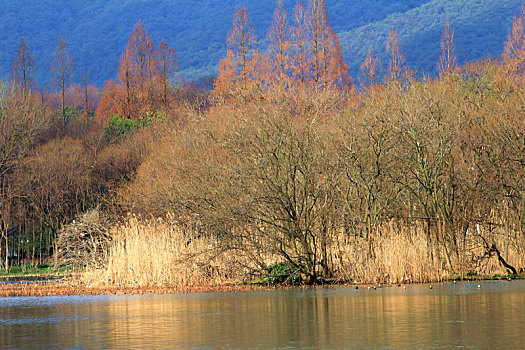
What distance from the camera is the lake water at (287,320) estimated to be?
12.6m

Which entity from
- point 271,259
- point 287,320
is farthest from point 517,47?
point 287,320

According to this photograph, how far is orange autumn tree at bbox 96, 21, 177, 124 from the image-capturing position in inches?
2749

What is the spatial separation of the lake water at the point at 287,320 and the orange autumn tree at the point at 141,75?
48040 millimetres

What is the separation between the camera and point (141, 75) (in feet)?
232

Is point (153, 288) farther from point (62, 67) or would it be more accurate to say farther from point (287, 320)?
point (62, 67)

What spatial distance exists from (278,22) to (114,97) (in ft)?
77.4

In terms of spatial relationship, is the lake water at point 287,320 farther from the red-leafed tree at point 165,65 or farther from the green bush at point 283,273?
the red-leafed tree at point 165,65

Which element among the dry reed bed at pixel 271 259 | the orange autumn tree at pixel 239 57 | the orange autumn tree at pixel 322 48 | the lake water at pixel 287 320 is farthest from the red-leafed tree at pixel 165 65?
the lake water at pixel 287 320

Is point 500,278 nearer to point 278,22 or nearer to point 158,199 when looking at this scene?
point 158,199

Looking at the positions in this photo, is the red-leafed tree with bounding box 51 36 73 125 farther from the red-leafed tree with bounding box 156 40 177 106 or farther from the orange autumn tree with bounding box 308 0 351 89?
the orange autumn tree with bounding box 308 0 351 89

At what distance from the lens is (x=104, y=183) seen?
47844mm

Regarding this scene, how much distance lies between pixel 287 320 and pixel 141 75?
188ft

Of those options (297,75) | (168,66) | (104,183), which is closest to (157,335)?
(104,183)

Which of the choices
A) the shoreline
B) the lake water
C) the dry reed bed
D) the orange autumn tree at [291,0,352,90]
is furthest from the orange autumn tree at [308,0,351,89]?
the lake water
